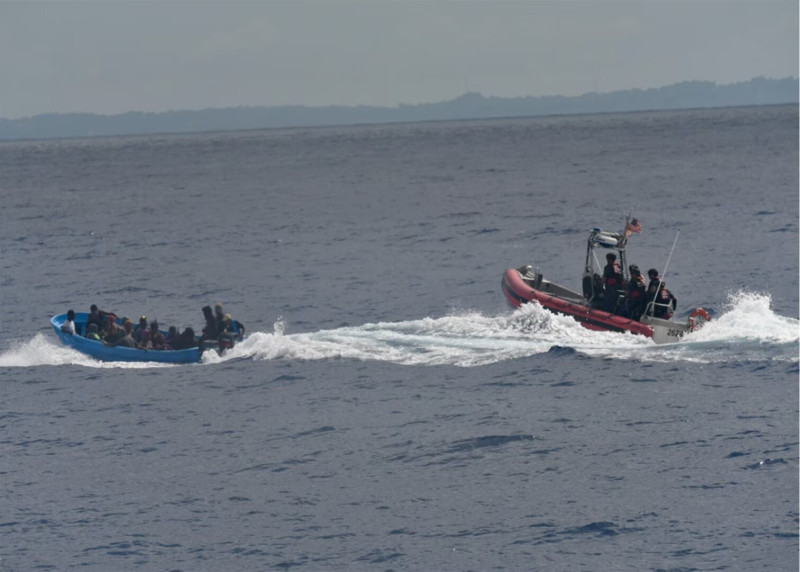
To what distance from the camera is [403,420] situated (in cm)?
2370

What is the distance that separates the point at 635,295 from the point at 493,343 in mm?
3929

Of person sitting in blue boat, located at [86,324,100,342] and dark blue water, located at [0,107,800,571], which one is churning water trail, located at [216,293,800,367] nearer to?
dark blue water, located at [0,107,800,571]

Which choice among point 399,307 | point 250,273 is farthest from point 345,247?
point 399,307

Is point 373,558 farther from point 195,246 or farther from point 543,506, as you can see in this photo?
point 195,246

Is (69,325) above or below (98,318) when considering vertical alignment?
below

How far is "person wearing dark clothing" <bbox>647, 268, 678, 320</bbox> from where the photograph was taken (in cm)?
2880

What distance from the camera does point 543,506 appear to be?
1898 centimetres

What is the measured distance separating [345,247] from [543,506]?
34.8 m

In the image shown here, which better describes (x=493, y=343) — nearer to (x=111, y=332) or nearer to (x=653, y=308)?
(x=653, y=308)

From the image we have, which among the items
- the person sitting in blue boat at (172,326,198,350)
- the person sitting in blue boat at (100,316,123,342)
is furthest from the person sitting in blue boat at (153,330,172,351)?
the person sitting in blue boat at (100,316,123,342)

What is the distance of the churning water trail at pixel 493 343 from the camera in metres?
27.6

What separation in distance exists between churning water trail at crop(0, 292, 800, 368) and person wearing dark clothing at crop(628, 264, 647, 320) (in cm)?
65

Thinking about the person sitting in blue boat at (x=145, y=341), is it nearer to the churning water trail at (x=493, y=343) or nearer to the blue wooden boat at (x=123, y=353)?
the blue wooden boat at (x=123, y=353)

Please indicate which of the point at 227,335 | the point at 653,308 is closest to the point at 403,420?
the point at 227,335
